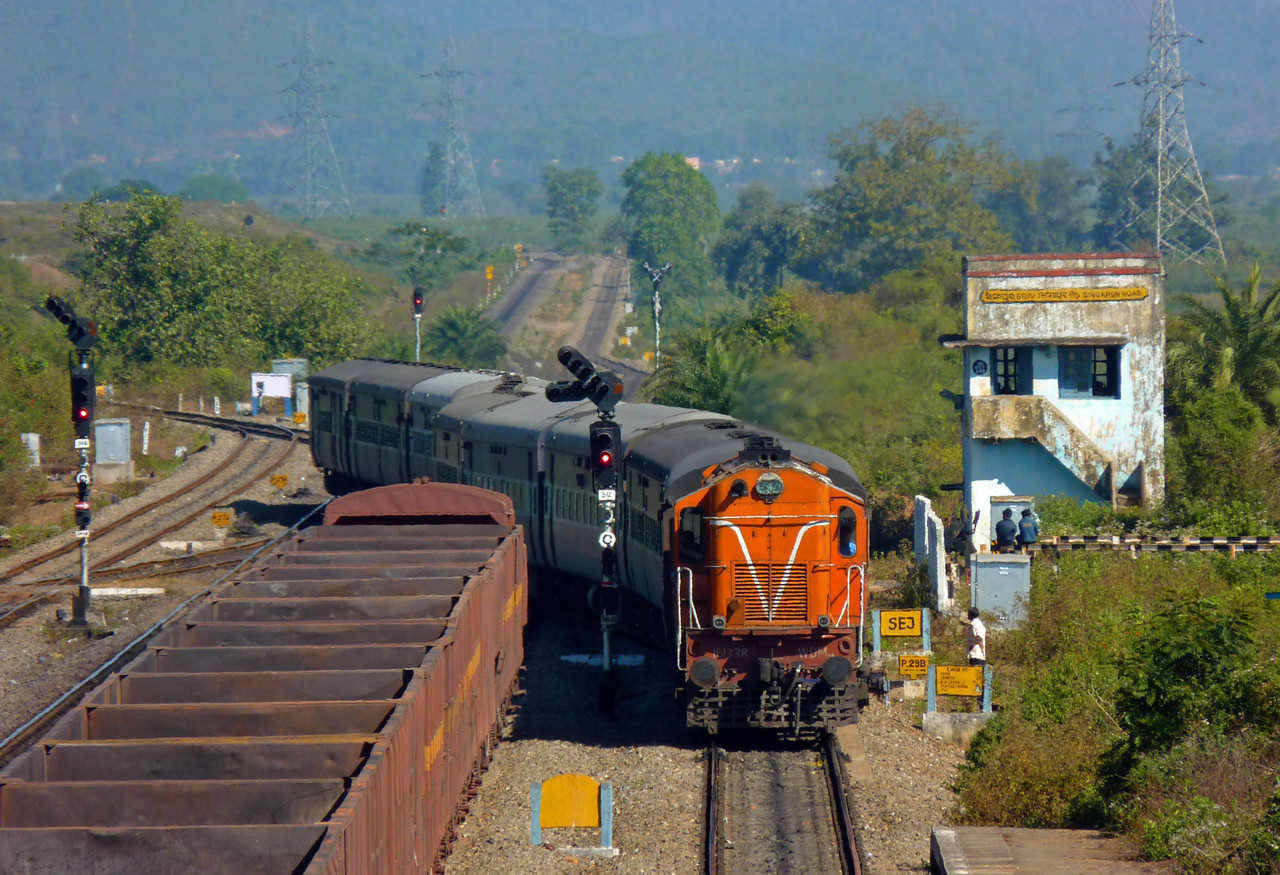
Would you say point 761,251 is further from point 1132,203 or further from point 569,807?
point 569,807

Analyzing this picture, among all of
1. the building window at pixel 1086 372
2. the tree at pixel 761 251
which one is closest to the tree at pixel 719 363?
the building window at pixel 1086 372

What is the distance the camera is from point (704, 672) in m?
16.8

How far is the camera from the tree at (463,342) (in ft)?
236

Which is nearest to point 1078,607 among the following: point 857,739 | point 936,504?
point 857,739

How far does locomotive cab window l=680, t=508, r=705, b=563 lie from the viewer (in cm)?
1725

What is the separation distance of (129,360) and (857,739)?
61.4 m

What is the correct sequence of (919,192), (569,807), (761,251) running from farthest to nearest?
(761,251)
(919,192)
(569,807)

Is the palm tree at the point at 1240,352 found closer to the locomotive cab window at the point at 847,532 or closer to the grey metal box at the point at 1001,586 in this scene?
the grey metal box at the point at 1001,586

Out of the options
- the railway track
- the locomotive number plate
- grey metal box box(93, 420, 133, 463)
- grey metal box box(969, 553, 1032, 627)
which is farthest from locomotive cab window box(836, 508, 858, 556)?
grey metal box box(93, 420, 133, 463)

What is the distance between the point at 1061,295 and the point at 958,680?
14.6 meters

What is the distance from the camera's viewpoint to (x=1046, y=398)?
101ft

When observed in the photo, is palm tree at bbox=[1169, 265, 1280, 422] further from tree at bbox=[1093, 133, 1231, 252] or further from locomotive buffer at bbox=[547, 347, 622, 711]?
tree at bbox=[1093, 133, 1231, 252]

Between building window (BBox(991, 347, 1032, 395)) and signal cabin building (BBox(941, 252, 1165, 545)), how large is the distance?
10 cm

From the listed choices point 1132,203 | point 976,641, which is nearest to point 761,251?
point 1132,203
